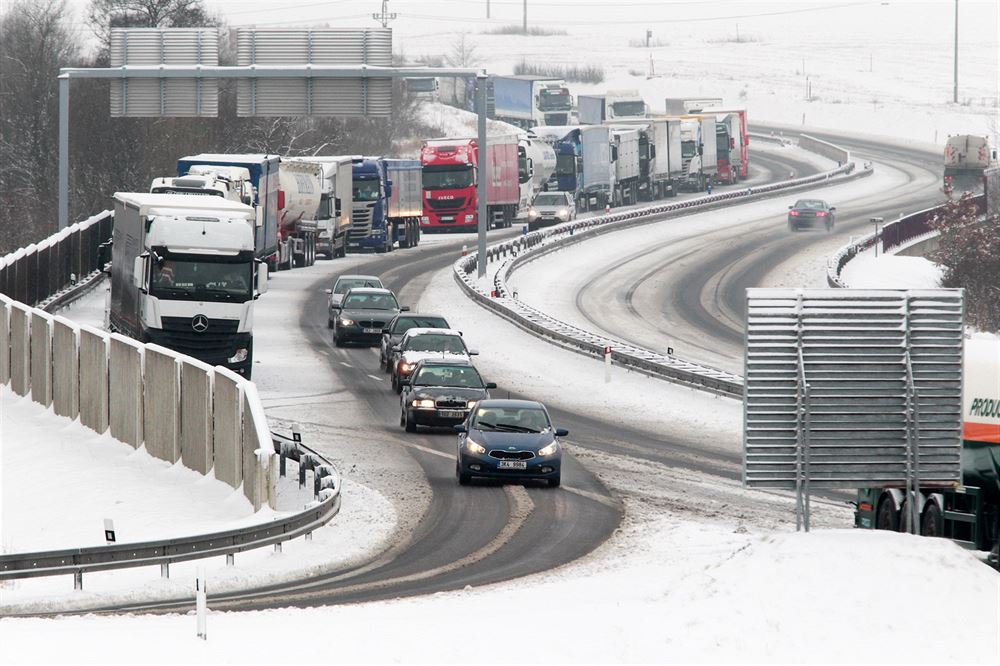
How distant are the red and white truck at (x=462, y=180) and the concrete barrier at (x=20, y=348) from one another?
3857 cm

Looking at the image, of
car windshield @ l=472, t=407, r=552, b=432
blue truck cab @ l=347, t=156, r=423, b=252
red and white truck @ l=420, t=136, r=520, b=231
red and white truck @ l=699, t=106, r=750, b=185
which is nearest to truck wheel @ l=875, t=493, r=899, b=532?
car windshield @ l=472, t=407, r=552, b=432

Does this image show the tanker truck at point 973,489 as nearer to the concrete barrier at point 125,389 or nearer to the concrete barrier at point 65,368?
the concrete barrier at point 125,389

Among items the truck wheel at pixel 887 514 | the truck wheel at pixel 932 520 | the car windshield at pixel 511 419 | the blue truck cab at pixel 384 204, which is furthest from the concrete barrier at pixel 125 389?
the blue truck cab at pixel 384 204

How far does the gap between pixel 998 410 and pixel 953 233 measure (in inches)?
2049

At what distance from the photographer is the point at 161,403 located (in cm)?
2661

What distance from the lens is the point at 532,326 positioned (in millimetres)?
46562

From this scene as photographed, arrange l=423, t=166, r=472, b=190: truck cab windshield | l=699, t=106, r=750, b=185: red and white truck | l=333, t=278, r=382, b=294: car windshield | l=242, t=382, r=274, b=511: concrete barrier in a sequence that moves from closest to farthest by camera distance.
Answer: l=242, t=382, r=274, b=511: concrete barrier < l=333, t=278, r=382, b=294: car windshield < l=423, t=166, r=472, b=190: truck cab windshield < l=699, t=106, r=750, b=185: red and white truck

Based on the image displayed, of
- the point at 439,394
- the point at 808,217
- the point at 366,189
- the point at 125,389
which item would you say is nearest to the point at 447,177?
the point at 366,189

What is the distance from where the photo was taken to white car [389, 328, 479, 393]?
35344 mm

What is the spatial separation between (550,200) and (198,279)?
1863 inches

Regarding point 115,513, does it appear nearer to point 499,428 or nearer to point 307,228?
point 499,428

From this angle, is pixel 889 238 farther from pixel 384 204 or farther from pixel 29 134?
pixel 29 134

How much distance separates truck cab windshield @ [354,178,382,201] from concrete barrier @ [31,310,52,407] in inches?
1453

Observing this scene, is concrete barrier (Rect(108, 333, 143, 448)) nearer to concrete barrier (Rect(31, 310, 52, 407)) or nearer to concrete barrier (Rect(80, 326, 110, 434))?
concrete barrier (Rect(80, 326, 110, 434))
